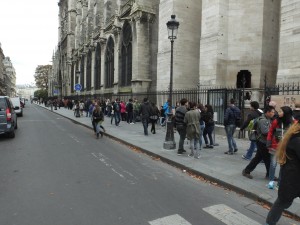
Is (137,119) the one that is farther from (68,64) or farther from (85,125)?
(68,64)

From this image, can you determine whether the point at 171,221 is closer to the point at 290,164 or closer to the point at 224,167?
the point at 290,164

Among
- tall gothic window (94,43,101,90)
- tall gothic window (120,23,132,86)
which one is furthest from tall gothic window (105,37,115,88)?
tall gothic window (120,23,132,86)

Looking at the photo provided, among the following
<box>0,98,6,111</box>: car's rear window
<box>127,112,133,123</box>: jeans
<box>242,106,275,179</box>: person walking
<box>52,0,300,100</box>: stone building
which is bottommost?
<box>127,112,133,123</box>: jeans

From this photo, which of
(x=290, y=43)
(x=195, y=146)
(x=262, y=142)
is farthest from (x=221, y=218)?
(x=290, y=43)

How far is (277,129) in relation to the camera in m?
6.14

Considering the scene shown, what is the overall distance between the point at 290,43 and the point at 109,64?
89.9ft

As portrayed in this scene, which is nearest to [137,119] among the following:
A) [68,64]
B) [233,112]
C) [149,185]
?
[233,112]

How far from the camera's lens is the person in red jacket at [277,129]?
19.2ft

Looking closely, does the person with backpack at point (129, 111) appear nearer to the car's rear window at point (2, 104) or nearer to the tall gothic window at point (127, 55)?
the car's rear window at point (2, 104)

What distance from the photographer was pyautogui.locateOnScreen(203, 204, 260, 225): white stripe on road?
15.5 ft

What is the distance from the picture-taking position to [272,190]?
6184mm

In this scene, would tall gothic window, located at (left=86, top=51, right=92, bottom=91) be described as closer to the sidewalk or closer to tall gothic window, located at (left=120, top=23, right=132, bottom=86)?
tall gothic window, located at (left=120, top=23, right=132, bottom=86)

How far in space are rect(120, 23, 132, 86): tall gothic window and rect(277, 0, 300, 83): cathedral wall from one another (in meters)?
19.1

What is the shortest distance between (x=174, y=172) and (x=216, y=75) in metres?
11.9
